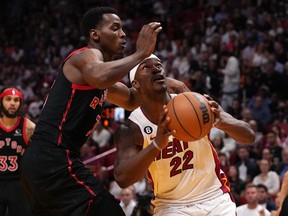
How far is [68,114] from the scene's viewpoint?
4.38 metres

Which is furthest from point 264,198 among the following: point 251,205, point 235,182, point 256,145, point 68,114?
point 68,114

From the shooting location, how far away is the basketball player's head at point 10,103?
736 cm

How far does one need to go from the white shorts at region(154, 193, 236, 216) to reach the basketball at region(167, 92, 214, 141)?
0.68m

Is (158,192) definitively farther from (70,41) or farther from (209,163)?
(70,41)

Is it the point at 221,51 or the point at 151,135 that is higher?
the point at 151,135

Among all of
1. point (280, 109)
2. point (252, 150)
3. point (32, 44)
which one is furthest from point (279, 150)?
point (32, 44)

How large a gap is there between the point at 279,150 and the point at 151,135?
21.2ft

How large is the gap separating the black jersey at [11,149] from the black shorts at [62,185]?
2.73m

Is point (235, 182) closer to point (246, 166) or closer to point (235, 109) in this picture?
point (246, 166)

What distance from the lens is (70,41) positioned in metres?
19.8

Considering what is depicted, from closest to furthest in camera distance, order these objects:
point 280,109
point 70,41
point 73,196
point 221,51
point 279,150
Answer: point 73,196
point 279,150
point 280,109
point 221,51
point 70,41

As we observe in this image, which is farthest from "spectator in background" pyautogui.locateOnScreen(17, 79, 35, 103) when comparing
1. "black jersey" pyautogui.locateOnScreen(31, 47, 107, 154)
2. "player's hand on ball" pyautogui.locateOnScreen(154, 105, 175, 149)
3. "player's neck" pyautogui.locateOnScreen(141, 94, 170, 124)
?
"player's hand on ball" pyautogui.locateOnScreen(154, 105, 175, 149)

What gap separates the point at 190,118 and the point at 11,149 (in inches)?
139

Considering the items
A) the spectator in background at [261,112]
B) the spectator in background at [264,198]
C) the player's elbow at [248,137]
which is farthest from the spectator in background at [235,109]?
the player's elbow at [248,137]
